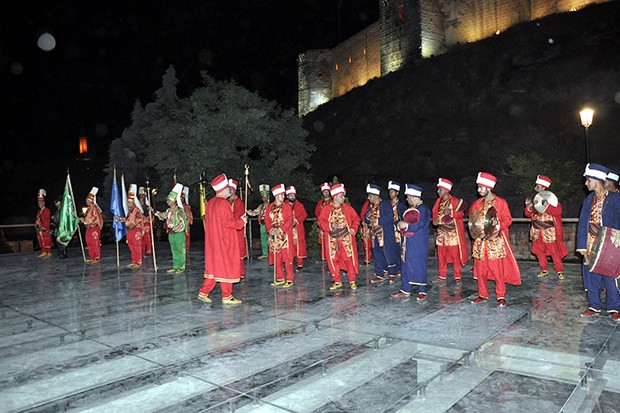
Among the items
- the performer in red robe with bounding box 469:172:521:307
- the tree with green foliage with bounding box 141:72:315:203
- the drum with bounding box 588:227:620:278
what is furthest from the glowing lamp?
the drum with bounding box 588:227:620:278

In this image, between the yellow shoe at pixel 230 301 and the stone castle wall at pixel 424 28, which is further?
the stone castle wall at pixel 424 28

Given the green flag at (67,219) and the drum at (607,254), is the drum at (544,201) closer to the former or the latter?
the drum at (607,254)

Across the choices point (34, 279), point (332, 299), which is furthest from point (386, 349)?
point (34, 279)

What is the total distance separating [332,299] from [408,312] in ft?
4.33

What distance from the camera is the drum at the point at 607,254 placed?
5.47 m

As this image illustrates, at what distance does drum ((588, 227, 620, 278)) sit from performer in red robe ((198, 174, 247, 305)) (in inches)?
180

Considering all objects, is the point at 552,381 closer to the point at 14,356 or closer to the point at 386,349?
the point at 386,349

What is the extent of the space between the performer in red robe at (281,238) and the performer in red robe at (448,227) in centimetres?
263

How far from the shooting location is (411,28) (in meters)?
42.9

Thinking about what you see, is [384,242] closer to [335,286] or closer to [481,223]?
[335,286]

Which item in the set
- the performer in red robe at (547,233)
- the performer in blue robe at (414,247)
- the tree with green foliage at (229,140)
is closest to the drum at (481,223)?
the performer in blue robe at (414,247)

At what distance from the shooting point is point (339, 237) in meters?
8.12

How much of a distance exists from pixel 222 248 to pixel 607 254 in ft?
16.2

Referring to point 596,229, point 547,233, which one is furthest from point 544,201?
point 596,229
